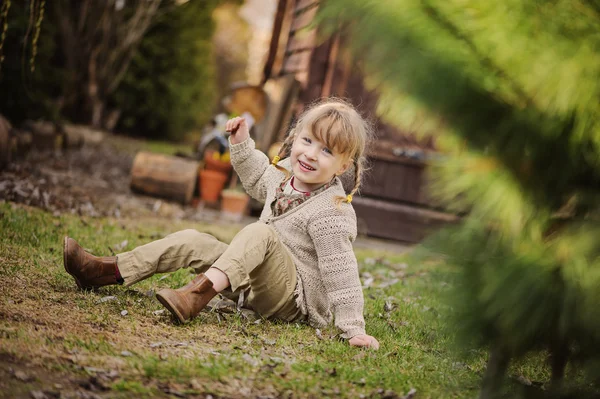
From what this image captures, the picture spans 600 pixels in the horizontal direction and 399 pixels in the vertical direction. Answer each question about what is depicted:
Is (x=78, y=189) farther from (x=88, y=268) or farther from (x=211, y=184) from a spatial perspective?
(x=88, y=268)

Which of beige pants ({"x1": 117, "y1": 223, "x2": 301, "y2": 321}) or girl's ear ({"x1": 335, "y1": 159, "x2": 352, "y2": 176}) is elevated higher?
girl's ear ({"x1": 335, "y1": 159, "x2": 352, "y2": 176})

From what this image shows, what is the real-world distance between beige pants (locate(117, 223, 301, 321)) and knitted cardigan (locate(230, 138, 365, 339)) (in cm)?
10

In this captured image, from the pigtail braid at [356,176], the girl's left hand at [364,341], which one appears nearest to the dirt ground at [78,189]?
the pigtail braid at [356,176]

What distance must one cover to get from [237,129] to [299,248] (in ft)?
2.38

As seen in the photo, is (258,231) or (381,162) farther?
(381,162)

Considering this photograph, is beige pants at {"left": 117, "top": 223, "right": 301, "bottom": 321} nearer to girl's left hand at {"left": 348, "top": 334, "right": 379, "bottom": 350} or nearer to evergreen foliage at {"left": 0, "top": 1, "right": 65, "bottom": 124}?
girl's left hand at {"left": 348, "top": 334, "right": 379, "bottom": 350}

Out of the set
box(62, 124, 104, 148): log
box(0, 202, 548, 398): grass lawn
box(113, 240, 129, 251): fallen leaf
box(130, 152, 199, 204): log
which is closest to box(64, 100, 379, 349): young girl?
box(0, 202, 548, 398): grass lawn

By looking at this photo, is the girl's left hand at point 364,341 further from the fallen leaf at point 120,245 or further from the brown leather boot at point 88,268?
the fallen leaf at point 120,245

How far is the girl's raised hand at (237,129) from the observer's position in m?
3.44

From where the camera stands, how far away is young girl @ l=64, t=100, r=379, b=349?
3127mm

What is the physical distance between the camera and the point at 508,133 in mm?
1854

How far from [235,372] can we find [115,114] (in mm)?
12287

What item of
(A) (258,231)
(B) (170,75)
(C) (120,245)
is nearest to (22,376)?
(A) (258,231)

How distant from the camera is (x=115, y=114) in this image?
548 inches
